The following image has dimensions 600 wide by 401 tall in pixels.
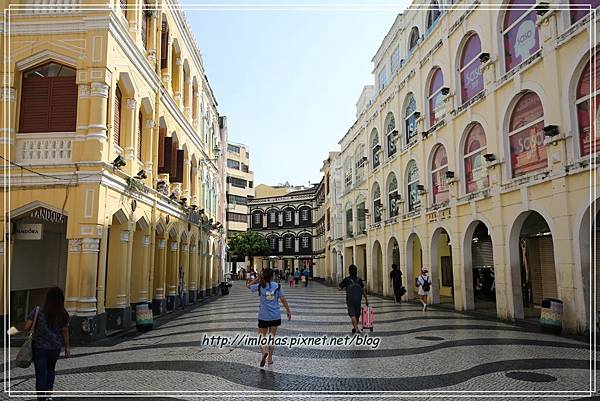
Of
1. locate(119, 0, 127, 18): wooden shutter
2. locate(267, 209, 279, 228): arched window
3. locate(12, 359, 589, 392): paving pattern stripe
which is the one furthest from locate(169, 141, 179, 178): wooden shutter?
locate(267, 209, 279, 228): arched window

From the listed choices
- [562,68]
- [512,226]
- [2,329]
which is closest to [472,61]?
[562,68]

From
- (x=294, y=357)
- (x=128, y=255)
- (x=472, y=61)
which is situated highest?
(x=472, y=61)

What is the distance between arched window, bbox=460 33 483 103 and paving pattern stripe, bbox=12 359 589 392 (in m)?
11.0

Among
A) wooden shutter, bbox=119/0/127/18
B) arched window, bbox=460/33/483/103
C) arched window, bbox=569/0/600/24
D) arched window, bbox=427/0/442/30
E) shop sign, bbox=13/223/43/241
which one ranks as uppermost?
arched window, bbox=427/0/442/30

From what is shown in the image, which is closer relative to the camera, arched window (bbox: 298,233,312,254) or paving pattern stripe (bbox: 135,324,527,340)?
paving pattern stripe (bbox: 135,324,527,340)

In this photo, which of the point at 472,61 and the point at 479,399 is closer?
the point at 479,399

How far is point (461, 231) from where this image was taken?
17.5 metres

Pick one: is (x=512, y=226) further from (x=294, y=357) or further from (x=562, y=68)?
(x=294, y=357)

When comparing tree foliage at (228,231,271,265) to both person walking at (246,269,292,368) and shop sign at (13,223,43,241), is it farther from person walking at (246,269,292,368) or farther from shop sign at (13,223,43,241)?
person walking at (246,269,292,368)

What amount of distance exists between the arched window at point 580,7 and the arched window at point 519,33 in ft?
4.66

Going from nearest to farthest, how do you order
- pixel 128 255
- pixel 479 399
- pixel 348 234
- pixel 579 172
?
pixel 479 399 → pixel 579 172 → pixel 128 255 → pixel 348 234

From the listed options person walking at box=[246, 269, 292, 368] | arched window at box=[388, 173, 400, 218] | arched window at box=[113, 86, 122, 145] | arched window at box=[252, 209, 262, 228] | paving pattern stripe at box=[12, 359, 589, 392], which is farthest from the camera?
arched window at box=[252, 209, 262, 228]

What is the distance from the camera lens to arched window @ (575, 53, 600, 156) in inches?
433

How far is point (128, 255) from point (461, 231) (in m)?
11.9
